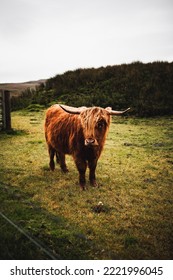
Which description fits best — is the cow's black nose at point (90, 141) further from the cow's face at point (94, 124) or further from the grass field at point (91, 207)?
the grass field at point (91, 207)

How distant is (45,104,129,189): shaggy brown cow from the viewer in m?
3.69

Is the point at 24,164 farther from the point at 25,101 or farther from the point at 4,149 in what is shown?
the point at 25,101

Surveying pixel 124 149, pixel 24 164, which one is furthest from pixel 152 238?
pixel 124 149

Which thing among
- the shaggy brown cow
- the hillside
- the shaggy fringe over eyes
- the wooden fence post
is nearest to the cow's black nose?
the shaggy brown cow

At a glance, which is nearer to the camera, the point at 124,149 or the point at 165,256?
the point at 165,256

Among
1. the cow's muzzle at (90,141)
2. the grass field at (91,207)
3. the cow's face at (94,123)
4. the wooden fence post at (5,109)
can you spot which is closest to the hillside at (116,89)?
the wooden fence post at (5,109)

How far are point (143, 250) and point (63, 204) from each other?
1.41 m

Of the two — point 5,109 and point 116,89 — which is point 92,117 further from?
point 116,89

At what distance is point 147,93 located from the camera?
13.6 meters

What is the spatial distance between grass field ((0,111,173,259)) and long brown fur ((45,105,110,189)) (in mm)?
451

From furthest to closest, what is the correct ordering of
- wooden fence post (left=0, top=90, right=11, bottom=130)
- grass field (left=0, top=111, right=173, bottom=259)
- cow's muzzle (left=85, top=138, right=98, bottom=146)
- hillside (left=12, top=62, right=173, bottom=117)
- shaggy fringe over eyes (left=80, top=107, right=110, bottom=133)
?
hillside (left=12, top=62, right=173, bottom=117), wooden fence post (left=0, top=90, right=11, bottom=130), shaggy fringe over eyes (left=80, top=107, right=110, bottom=133), cow's muzzle (left=85, top=138, right=98, bottom=146), grass field (left=0, top=111, right=173, bottom=259)


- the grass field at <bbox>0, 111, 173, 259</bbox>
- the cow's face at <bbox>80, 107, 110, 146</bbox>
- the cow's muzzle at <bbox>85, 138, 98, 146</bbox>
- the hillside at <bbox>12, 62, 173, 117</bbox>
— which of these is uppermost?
the hillside at <bbox>12, 62, 173, 117</bbox>

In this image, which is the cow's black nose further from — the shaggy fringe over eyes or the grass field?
the grass field

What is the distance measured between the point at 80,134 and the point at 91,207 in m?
1.14
